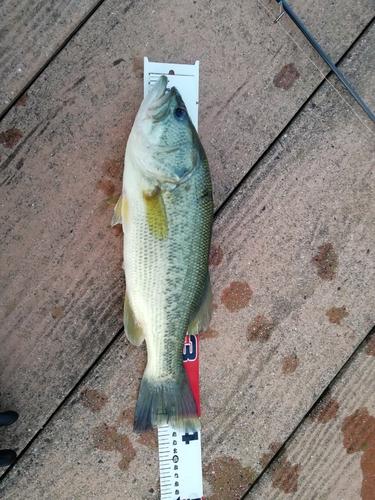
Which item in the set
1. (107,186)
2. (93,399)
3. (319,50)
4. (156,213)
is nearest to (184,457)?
(93,399)

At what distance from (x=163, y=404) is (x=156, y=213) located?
3.31 feet

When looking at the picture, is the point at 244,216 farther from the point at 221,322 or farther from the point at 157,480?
the point at 157,480

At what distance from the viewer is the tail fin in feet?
6.52

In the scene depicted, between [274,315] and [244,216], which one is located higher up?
[244,216]

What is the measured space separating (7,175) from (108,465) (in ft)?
5.74

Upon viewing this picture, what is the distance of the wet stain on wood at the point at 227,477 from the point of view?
227cm

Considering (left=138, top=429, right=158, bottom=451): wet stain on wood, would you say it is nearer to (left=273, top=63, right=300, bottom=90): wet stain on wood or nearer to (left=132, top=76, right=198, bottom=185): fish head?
(left=132, top=76, right=198, bottom=185): fish head

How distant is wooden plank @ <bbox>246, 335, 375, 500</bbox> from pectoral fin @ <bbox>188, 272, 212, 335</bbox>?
0.99m

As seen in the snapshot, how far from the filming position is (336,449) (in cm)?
238

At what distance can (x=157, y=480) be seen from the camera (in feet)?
7.24

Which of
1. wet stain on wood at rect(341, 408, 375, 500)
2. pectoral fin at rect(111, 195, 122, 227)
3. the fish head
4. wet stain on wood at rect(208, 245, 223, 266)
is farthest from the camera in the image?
wet stain on wood at rect(341, 408, 375, 500)

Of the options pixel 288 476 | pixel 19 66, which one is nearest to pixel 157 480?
pixel 288 476

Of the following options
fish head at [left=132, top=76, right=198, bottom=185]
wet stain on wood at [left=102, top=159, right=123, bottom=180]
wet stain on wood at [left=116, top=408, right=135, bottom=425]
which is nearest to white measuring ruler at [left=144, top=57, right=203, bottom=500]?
wet stain on wood at [left=116, top=408, right=135, bottom=425]

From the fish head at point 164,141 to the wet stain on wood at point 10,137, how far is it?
74cm
